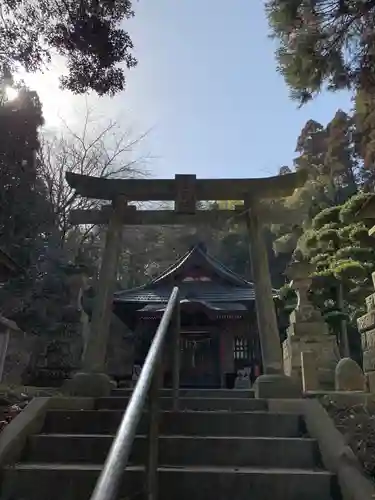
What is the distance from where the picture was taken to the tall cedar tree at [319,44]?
15.3ft

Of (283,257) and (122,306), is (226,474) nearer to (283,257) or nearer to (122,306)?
(122,306)

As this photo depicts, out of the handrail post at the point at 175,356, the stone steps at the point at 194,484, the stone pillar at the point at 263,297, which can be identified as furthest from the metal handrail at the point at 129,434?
the stone pillar at the point at 263,297

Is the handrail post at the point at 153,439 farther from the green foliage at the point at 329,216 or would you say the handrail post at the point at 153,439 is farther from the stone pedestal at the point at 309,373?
the green foliage at the point at 329,216

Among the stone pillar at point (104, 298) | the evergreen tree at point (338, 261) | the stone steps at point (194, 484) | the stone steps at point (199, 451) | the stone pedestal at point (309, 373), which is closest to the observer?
the stone steps at point (194, 484)

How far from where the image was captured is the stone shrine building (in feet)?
44.4

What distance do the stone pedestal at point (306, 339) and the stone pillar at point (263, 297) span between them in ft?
13.3

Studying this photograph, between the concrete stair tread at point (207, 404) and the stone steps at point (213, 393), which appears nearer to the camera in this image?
the concrete stair tread at point (207, 404)

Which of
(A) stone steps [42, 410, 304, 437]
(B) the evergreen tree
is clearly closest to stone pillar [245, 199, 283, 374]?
(A) stone steps [42, 410, 304, 437]

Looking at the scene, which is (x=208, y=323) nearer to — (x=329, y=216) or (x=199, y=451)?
(x=329, y=216)

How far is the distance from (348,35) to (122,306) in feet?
36.7

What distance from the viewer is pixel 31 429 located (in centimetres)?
331

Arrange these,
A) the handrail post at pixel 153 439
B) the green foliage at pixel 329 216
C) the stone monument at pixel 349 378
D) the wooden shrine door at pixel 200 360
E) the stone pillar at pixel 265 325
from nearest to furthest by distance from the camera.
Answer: the handrail post at pixel 153 439
the stone pillar at pixel 265 325
the stone monument at pixel 349 378
the green foliage at pixel 329 216
the wooden shrine door at pixel 200 360

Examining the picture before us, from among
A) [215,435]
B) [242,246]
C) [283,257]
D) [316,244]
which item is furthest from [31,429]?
[242,246]

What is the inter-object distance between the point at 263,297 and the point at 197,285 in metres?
A: 10.1
